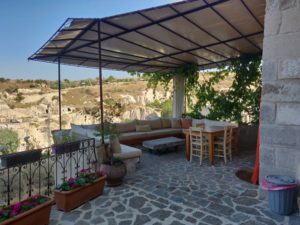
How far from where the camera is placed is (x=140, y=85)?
75.1 feet

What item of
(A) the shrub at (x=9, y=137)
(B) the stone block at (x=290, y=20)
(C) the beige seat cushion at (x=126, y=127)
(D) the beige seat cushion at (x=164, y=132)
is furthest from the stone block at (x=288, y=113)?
(A) the shrub at (x=9, y=137)

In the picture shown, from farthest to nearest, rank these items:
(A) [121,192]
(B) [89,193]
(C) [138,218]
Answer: (A) [121,192] < (B) [89,193] < (C) [138,218]

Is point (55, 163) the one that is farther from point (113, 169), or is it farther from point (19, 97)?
point (19, 97)

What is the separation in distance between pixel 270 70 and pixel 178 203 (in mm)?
2377

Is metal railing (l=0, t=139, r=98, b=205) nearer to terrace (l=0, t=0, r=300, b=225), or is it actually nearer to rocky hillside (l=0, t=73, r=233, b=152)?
terrace (l=0, t=0, r=300, b=225)

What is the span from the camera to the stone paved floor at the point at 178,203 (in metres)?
2.99

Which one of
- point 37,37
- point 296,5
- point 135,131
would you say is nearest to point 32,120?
point 37,37

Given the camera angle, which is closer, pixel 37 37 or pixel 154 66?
pixel 154 66

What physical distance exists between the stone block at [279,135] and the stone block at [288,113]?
0.08 metres

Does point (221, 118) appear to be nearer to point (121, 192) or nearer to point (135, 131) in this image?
point (135, 131)

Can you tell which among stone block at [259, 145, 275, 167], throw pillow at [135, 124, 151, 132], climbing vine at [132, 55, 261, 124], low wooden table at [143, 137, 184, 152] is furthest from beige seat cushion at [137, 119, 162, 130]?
stone block at [259, 145, 275, 167]

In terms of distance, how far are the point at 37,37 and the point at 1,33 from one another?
270cm

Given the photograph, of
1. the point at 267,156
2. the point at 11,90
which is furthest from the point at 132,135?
the point at 11,90

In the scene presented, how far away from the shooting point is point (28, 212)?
2654 millimetres
